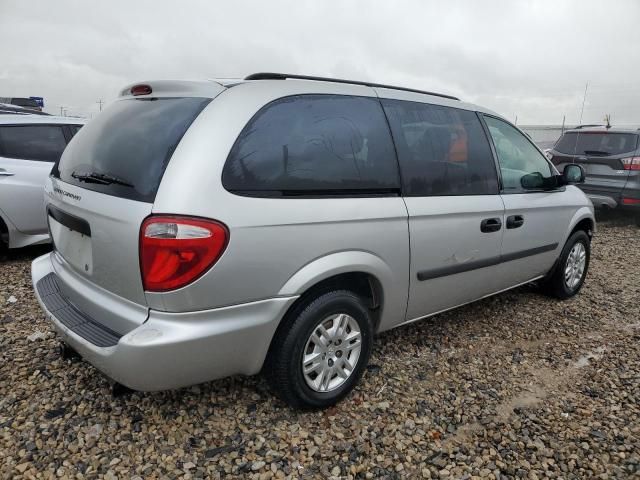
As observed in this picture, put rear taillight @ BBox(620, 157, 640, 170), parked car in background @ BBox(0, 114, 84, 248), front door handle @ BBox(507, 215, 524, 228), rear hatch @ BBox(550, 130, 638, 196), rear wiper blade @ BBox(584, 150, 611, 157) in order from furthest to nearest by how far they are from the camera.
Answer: rear wiper blade @ BBox(584, 150, 611, 157)
rear hatch @ BBox(550, 130, 638, 196)
rear taillight @ BBox(620, 157, 640, 170)
parked car in background @ BBox(0, 114, 84, 248)
front door handle @ BBox(507, 215, 524, 228)

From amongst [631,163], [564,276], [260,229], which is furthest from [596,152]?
[260,229]

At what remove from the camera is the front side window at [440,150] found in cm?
269

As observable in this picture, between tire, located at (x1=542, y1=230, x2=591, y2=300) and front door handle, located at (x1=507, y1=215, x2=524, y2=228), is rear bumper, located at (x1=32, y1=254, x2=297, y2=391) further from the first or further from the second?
tire, located at (x1=542, y1=230, x2=591, y2=300)

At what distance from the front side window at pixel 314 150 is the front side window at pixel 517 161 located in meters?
1.18

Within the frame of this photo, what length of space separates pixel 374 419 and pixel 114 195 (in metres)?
1.71

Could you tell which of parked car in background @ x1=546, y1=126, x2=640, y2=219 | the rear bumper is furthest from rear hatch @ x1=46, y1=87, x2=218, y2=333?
parked car in background @ x1=546, y1=126, x2=640, y2=219

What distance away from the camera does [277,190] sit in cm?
212

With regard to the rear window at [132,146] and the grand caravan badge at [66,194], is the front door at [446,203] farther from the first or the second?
the grand caravan badge at [66,194]

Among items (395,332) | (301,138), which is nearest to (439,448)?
(395,332)

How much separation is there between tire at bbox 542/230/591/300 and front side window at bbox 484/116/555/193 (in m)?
0.71

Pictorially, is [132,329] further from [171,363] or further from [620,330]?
[620,330]

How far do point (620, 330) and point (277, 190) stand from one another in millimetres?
3225

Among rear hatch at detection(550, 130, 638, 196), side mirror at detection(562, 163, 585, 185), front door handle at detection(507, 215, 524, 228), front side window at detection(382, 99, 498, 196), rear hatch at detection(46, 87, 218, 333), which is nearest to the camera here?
rear hatch at detection(46, 87, 218, 333)

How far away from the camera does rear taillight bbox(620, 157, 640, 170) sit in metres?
7.35
